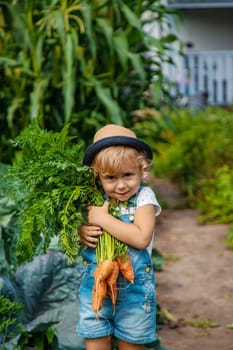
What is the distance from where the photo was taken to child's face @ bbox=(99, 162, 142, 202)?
3123 millimetres

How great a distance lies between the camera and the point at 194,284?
5.50 meters

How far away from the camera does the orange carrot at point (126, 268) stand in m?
3.10

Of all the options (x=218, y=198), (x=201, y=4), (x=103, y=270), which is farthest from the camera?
(x=201, y=4)

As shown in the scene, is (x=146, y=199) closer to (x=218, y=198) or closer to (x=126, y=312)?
(x=126, y=312)

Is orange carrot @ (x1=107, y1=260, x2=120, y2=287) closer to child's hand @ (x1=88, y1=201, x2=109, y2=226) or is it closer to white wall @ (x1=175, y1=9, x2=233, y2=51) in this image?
child's hand @ (x1=88, y1=201, x2=109, y2=226)

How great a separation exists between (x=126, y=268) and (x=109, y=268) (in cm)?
7

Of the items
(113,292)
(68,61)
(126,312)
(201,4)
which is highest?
(68,61)

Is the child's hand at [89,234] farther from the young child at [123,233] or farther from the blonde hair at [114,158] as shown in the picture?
the blonde hair at [114,158]

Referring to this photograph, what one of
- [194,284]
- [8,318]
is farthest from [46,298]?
[194,284]

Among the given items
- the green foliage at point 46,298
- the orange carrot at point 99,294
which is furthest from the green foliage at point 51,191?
the green foliage at point 46,298

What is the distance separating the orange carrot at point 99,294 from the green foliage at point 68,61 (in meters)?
2.27

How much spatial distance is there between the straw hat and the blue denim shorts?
0.43 meters

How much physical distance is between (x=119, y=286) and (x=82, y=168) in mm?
472

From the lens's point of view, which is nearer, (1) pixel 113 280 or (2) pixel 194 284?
(1) pixel 113 280
